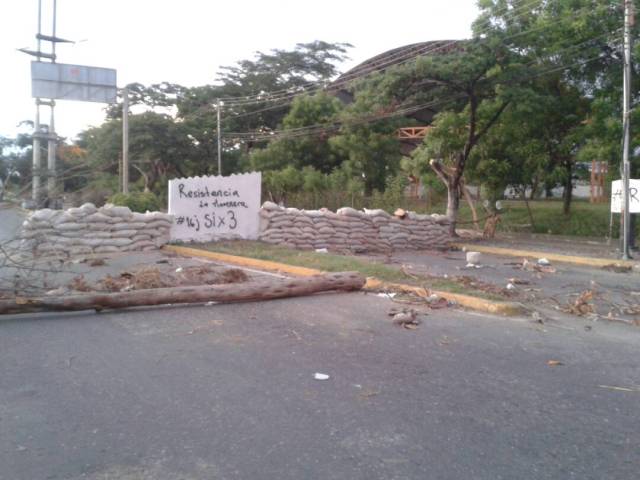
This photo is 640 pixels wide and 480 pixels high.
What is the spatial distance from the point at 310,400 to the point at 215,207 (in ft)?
36.1

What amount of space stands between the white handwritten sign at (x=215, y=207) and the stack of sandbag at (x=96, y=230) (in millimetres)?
555

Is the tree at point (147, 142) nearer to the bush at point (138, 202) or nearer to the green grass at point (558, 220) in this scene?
the bush at point (138, 202)

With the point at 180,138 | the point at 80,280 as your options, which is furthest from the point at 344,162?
the point at 80,280

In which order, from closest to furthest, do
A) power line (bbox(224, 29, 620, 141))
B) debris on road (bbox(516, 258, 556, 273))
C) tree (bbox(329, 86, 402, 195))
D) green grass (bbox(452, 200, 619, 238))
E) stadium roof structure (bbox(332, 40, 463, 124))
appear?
debris on road (bbox(516, 258, 556, 273)) < power line (bbox(224, 29, 620, 141)) < green grass (bbox(452, 200, 619, 238)) < stadium roof structure (bbox(332, 40, 463, 124)) < tree (bbox(329, 86, 402, 195))

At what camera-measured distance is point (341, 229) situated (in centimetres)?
1580

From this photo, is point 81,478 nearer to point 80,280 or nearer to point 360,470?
point 360,470

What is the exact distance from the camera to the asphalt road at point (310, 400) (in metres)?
3.49

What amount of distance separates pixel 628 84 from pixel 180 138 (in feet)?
92.8

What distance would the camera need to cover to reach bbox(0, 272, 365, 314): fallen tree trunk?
682 cm

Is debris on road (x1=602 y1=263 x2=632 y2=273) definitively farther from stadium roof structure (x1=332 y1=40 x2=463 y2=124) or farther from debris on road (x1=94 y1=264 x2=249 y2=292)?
stadium roof structure (x1=332 y1=40 x2=463 y2=124)

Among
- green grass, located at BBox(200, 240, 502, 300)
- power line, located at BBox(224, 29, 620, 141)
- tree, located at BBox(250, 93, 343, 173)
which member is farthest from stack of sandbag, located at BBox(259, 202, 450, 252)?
tree, located at BBox(250, 93, 343, 173)

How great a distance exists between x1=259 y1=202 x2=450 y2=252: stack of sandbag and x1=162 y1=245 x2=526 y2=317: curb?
2.42 metres

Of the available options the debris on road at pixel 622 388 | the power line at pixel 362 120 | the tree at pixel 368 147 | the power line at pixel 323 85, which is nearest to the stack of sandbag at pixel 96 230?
the debris on road at pixel 622 388

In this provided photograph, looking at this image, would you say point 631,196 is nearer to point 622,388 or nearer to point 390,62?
point 622,388
